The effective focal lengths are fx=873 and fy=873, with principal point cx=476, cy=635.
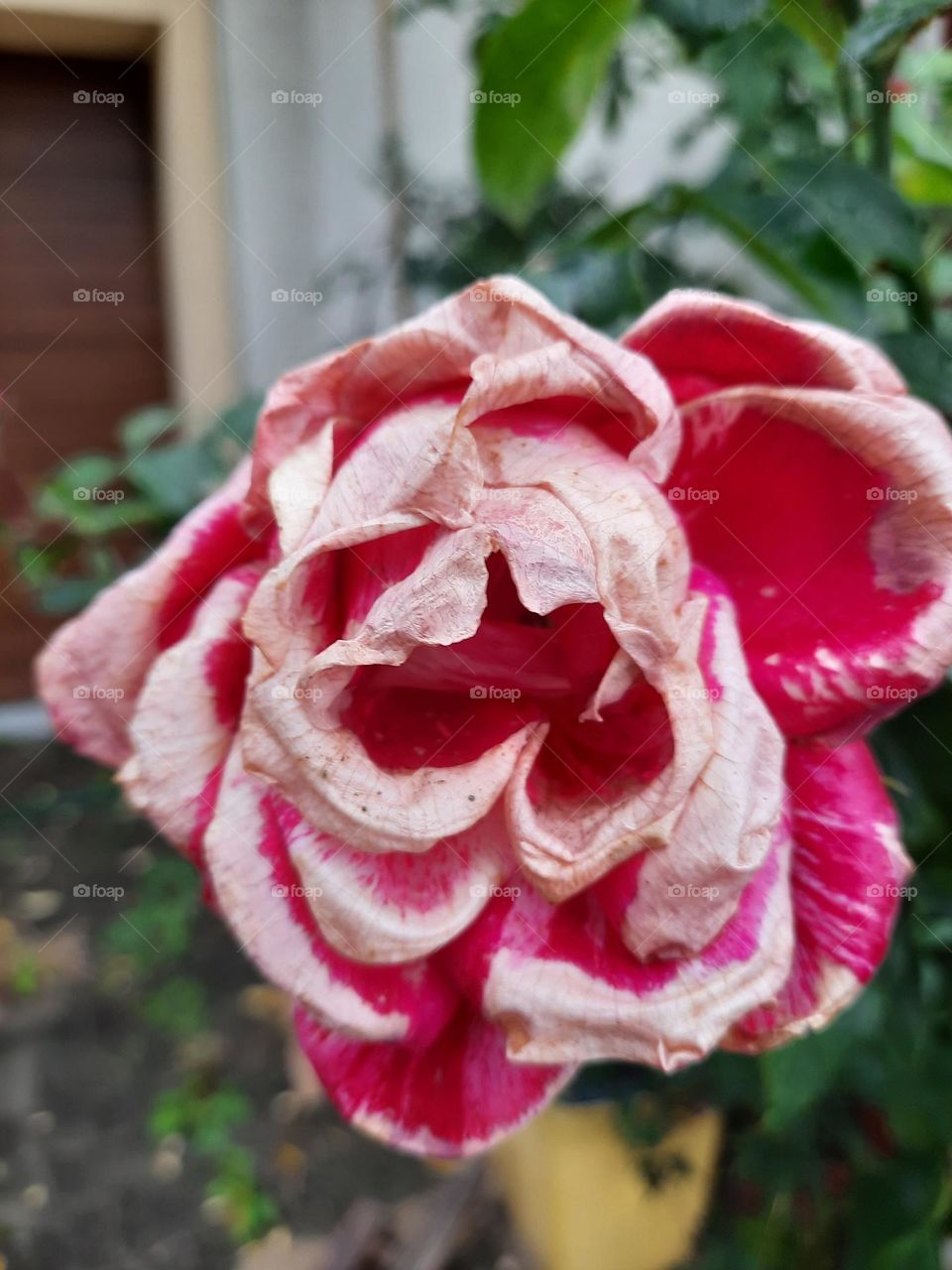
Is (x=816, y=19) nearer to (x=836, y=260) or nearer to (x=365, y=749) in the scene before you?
(x=836, y=260)

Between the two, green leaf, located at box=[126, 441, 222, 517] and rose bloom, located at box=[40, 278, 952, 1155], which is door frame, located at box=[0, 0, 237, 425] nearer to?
green leaf, located at box=[126, 441, 222, 517]

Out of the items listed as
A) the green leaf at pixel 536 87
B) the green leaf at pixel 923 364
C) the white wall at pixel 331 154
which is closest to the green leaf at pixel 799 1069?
the green leaf at pixel 923 364

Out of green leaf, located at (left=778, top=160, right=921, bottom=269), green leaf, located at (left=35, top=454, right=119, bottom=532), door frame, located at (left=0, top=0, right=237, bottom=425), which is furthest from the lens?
door frame, located at (left=0, top=0, right=237, bottom=425)

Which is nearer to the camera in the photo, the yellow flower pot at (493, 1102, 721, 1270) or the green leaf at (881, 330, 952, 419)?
the green leaf at (881, 330, 952, 419)

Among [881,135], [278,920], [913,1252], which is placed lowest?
[913,1252]

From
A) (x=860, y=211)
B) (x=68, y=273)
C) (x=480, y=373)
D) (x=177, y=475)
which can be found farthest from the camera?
Result: (x=68, y=273)

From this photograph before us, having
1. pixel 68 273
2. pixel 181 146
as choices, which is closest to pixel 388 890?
pixel 181 146

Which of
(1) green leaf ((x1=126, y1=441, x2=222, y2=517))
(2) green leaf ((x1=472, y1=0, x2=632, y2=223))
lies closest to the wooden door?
(1) green leaf ((x1=126, y1=441, x2=222, y2=517))

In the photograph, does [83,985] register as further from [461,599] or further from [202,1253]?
[461,599]
